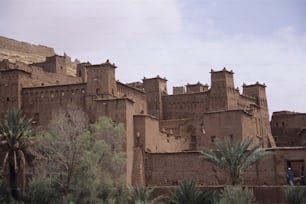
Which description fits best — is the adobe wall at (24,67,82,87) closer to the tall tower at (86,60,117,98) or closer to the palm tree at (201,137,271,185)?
the tall tower at (86,60,117,98)

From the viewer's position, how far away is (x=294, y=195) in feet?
91.7

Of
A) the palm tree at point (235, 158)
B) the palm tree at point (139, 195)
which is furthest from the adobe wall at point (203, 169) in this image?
the palm tree at point (139, 195)

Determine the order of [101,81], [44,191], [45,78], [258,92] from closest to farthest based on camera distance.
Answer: [44,191] < [101,81] < [45,78] < [258,92]

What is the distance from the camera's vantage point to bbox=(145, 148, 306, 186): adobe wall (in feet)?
106

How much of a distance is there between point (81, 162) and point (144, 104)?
13337mm

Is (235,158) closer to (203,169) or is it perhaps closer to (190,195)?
(190,195)

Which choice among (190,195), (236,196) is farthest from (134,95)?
(236,196)

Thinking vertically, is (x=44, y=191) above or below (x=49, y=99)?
below

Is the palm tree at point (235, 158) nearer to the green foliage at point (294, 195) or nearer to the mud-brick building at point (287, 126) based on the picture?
the green foliage at point (294, 195)

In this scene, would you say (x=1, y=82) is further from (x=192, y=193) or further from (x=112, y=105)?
(x=192, y=193)

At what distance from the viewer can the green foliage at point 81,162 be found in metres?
32.1

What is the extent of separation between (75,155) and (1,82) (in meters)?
12.2

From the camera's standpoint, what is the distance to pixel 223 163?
30203mm

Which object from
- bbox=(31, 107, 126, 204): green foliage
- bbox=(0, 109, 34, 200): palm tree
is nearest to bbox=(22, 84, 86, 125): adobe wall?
bbox=(31, 107, 126, 204): green foliage
